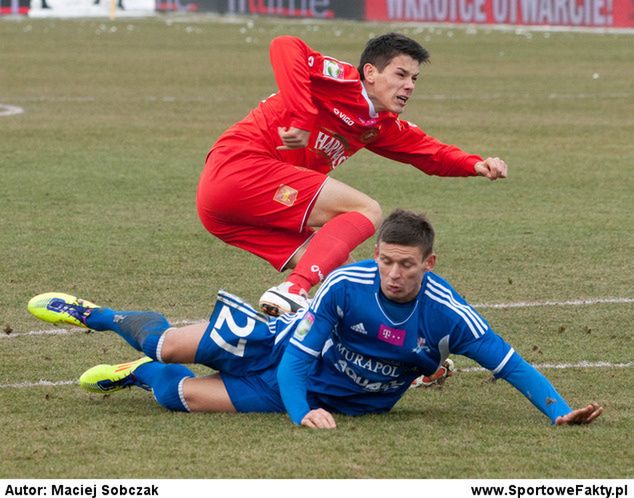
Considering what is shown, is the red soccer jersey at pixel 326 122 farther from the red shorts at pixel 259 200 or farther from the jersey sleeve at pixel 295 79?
the red shorts at pixel 259 200

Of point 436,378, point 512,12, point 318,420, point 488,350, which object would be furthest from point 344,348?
point 512,12

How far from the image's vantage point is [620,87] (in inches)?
961

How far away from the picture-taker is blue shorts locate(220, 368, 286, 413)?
21.5 feet

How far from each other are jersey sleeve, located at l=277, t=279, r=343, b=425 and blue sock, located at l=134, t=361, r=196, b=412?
583 mm

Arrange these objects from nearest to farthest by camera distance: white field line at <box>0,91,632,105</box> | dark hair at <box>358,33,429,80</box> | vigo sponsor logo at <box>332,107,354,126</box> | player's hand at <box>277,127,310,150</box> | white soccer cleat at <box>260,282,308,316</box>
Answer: white soccer cleat at <box>260,282,308,316</box> → player's hand at <box>277,127,310,150</box> → dark hair at <box>358,33,429,80</box> → vigo sponsor logo at <box>332,107,354,126</box> → white field line at <box>0,91,632,105</box>

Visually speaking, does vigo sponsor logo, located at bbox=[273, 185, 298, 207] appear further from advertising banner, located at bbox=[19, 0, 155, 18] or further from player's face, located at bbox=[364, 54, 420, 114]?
advertising banner, located at bbox=[19, 0, 155, 18]

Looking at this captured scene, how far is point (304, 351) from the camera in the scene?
246 inches

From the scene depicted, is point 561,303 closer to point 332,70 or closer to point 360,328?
point 332,70

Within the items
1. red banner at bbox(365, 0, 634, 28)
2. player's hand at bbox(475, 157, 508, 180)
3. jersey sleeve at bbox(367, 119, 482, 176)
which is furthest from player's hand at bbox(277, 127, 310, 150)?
red banner at bbox(365, 0, 634, 28)

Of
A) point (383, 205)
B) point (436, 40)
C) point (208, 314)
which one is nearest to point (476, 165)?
point (208, 314)

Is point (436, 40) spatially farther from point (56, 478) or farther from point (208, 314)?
point (56, 478)

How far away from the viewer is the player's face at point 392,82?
26.1 feet

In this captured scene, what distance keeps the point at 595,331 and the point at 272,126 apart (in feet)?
7.25

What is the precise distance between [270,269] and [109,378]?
143 inches
